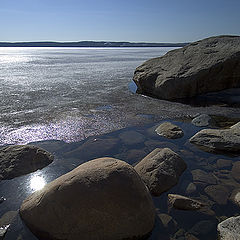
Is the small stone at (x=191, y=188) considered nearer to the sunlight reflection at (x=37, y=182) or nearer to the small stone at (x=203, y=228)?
the small stone at (x=203, y=228)

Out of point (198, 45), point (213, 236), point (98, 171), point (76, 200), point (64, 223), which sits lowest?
point (213, 236)

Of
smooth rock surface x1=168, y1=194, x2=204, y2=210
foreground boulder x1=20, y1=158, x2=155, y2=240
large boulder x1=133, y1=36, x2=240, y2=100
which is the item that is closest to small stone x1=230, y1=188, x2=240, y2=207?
smooth rock surface x1=168, y1=194, x2=204, y2=210

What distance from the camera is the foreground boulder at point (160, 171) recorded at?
3256 millimetres

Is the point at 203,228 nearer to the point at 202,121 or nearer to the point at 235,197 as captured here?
the point at 235,197

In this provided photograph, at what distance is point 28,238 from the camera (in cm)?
250

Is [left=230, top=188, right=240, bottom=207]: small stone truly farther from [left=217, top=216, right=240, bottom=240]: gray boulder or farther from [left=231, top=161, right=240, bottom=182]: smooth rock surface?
[left=217, top=216, right=240, bottom=240]: gray boulder

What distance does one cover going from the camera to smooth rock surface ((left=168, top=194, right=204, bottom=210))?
2.92 meters

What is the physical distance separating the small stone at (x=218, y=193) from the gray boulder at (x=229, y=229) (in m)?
0.55

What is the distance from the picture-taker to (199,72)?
8.49 meters

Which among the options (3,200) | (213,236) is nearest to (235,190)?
(213,236)

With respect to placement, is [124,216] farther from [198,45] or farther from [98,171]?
[198,45]

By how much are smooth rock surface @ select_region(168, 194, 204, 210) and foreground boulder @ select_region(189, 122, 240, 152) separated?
1758mm

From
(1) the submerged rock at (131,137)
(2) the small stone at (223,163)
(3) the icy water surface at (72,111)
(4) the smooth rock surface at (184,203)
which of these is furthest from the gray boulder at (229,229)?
(3) the icy water surface at (72,111)

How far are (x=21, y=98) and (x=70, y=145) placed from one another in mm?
4655
